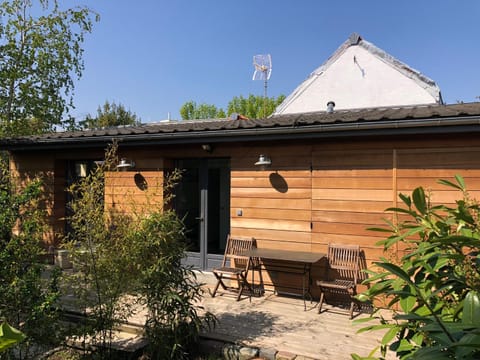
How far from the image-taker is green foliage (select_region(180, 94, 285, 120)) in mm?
36062

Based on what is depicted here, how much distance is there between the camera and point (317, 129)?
489 cm

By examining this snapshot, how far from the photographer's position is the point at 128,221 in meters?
3.69

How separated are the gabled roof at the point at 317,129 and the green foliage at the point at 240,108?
2847cm

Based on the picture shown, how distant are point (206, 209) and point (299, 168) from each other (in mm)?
1978

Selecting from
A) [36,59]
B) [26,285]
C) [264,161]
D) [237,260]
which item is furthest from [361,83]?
[26,285]

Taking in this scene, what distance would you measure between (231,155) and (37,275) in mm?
3498

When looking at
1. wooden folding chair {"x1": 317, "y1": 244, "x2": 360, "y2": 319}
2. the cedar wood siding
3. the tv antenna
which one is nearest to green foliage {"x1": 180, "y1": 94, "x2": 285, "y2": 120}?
the tv antenna

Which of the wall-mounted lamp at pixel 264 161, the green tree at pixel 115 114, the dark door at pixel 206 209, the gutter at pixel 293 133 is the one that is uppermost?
the green tree at pixel 115 114

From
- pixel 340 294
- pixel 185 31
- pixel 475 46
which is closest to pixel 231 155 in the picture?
pixel 340 294

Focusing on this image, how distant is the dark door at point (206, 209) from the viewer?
6.46 m

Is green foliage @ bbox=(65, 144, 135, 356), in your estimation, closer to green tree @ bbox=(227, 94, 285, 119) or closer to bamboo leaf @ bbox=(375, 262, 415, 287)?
bamboo leaf @ bbox=(375, 262, 415, 287)

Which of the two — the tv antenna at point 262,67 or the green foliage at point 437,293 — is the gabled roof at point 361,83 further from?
the green foliage at point 437,293

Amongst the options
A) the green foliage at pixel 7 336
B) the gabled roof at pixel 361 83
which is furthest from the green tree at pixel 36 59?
the green foliage at pixel 7 336

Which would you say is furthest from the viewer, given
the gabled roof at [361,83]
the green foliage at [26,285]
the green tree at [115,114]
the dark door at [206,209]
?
the green tree at [115,114]
